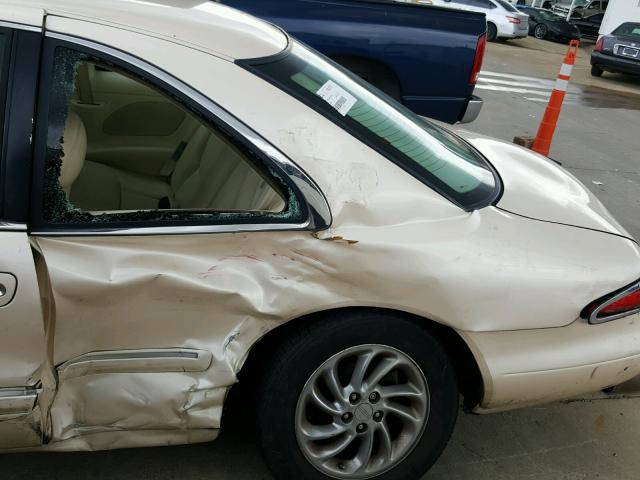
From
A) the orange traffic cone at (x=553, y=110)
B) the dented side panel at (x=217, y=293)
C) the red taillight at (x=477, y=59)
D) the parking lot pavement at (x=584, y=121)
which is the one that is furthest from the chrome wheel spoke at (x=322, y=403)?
the orange traffic cone at (x=553, y=110)

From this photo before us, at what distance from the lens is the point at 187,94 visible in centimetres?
Result: 195

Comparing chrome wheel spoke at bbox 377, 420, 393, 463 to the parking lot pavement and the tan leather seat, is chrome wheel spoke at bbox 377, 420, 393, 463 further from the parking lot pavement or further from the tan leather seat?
the parking lot pavement

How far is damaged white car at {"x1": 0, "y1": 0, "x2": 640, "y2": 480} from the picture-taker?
6.21 feet

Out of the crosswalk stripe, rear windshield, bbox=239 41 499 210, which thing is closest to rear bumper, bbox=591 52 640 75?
Result: the crosswalk stripe

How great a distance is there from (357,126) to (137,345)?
38.6 inches

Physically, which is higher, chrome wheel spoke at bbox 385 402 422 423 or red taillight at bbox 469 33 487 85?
red taillight at bbox 469 33 487 85

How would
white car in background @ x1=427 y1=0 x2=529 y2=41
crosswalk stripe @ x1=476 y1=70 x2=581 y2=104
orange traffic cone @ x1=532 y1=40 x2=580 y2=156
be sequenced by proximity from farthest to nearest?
white car in background @ x1=427 y1=0 x2=529 y2=41
crosswalk stripe @ x1=476 y1=70 x2=581 y2=104
orange traffic cone @ x1=532 y1=40 x2=580 y2=156

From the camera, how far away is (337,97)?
7.45ft

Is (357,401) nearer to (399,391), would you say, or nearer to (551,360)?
(399,391)

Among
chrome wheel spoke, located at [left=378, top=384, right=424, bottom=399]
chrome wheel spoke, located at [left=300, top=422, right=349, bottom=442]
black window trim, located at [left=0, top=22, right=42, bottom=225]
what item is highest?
black window trim, located at [left=0, top=22, right=42, bottom=225]

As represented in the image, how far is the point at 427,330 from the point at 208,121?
3.20ft

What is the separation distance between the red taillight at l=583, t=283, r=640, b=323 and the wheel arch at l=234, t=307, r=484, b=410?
0.43 metres

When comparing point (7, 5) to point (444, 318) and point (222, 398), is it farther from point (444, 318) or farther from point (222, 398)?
point (444, 318)

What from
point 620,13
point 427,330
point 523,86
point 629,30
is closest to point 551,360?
point 427,330
